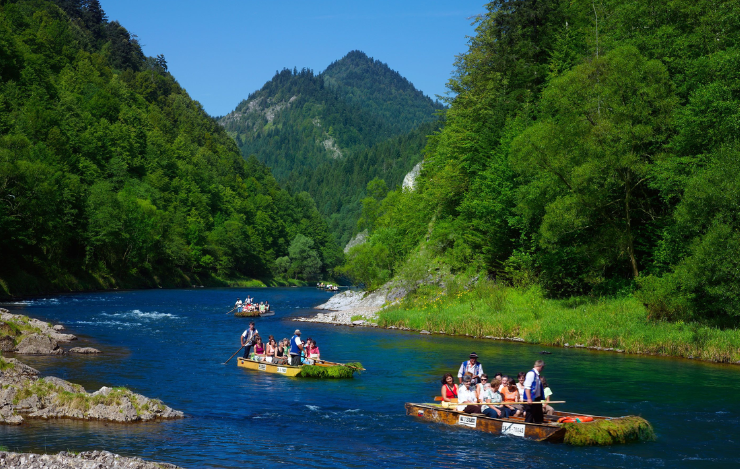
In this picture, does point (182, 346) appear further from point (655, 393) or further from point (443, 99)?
point (443, 99)

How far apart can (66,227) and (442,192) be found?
49755 mm

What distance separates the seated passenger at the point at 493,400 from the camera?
2092cm

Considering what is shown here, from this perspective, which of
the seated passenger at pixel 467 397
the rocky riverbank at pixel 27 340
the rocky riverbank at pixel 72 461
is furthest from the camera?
the rocky riverbank at pixel 27 340

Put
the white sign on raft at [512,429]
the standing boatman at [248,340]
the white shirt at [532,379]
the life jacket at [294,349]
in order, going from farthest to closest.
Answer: the standing boatman at [248,340] → the life jacket at [294,349] → the white sign on raft at [512,429] → the white shirt at [532,379]

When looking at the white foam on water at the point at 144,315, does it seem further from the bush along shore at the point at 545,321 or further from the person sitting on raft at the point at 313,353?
the person sitting on raft at the point at 313,353

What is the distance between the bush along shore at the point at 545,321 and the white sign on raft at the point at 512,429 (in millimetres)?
18646

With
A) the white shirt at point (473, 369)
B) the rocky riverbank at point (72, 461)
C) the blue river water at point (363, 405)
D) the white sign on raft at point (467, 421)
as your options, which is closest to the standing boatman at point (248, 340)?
the blue river water at point (363, 405)

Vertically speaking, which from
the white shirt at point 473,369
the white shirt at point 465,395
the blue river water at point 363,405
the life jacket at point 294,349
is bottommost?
the blue river water at point 363,405

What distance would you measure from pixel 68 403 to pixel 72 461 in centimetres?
750

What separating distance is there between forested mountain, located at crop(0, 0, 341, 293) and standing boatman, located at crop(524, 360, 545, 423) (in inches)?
2443

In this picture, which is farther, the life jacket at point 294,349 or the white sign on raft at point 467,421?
the life jacket at point 294,349

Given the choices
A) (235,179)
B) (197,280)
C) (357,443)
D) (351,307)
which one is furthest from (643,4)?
(235,179)

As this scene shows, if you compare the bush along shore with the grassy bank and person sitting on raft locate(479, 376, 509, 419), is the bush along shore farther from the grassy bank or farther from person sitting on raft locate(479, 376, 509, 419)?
person sitting on raft locate(479, 376, 509, 419)

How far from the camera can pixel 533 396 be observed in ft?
64.4
